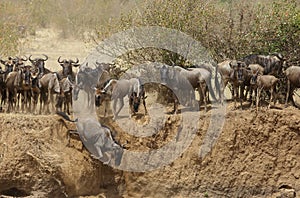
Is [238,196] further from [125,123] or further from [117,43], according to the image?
[117,43]

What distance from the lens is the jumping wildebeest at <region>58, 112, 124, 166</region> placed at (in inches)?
633

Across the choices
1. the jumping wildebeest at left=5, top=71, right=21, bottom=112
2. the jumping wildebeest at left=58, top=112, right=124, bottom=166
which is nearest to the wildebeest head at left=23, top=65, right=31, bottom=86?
the jumping wildebeest at left=5, top=71, right=21, bottom=112

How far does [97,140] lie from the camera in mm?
16125

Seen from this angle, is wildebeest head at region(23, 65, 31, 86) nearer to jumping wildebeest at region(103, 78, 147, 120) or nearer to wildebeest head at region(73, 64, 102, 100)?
wildebeest head at region(73, 64, 102, 100)

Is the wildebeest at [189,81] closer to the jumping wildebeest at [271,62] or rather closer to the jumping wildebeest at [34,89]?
the jumping wildebeest at [271,62]

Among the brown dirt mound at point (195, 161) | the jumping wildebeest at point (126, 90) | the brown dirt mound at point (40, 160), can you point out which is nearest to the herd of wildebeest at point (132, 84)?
the jumping wildebeest at point (126, 90)

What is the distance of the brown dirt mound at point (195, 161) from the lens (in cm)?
1589

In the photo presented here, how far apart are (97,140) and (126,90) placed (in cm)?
189


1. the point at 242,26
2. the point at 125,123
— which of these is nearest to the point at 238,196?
the point at 125,123

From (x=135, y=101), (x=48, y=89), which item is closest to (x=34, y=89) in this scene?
(x=48, y=89)

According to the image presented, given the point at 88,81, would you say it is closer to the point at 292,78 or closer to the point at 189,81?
the point at 189,81

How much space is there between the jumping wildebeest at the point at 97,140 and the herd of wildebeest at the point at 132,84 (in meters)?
1.19

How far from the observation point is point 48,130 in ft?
52.9

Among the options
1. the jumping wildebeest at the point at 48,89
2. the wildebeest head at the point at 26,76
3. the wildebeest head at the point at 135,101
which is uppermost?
the wildebeest head at the point at 26,76
